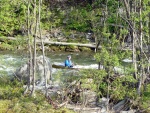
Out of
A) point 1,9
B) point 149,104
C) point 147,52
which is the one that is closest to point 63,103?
point 149,104

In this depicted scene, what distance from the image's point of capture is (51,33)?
982 inches

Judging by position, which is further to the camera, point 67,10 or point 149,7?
point 67,10

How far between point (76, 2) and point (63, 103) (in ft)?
72.4

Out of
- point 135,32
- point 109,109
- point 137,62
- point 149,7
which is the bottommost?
point 109,109

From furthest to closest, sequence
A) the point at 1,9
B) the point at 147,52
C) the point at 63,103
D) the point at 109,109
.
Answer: the point at 1,9 < the point at 147,52 < the point at 109,109 < the point at 63,103

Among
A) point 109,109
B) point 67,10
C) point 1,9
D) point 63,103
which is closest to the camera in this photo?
point 63,103

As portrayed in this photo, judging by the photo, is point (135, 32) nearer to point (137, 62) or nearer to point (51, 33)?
point (137, 62)

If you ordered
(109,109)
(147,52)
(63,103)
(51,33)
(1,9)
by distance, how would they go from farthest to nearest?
(51,33) → (1,9) → (147,52) → (109,109) → (63,103)

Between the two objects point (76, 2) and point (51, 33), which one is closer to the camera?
point (51, 33)

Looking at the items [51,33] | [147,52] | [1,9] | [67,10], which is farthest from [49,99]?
[67,10]

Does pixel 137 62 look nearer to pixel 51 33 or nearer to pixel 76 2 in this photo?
pixel 51 33

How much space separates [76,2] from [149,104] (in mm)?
21929

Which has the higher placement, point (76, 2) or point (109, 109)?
point (76, 2)

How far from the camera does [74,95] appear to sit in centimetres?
1005
